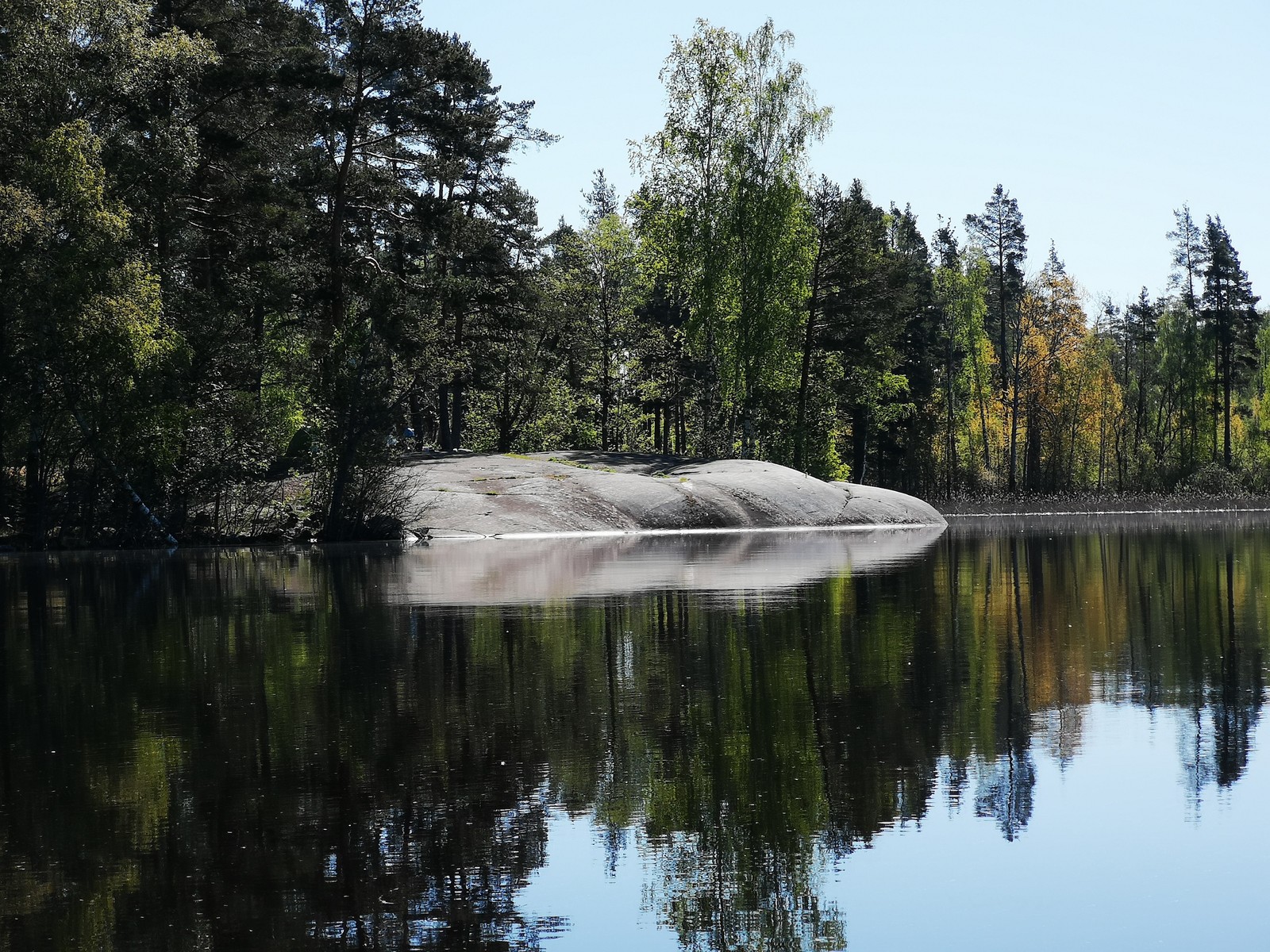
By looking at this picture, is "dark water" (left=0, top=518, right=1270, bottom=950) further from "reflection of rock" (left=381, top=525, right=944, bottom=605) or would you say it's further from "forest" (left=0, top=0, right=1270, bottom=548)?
"forest" (left=0, top=0, right=1270, bottom=548)

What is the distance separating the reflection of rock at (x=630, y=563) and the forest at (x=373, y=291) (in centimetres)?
629

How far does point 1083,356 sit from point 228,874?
255ft

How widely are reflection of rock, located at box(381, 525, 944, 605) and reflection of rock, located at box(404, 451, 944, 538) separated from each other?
1.21 metres

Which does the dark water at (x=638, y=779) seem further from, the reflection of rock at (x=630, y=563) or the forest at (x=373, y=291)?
the forest at (x=373, y=291)

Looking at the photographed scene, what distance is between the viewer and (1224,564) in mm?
25203

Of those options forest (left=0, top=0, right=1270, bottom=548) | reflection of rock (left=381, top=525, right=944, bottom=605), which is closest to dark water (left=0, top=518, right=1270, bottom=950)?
reflection of rock (left=381, top=525, right=944, bottom=605)

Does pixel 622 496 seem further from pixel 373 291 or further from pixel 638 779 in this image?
pixel 638 779

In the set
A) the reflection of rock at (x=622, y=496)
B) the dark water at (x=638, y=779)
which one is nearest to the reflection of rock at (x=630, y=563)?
the reflection of rock at (x=622, y=496)

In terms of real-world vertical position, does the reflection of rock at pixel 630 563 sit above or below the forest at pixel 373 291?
below

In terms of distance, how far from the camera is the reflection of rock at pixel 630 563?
19.5m

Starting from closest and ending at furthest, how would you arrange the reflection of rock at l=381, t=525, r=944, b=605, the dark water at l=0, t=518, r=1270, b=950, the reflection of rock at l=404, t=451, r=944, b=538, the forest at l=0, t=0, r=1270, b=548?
the dark water at l=0, t=518, r=1270, b=950
the reflection of rock at l=381, t=525, r=944, b=605
the forest at l=0, t=0, r=1270, b=548
the reflection of rock at l=404, t=451, r=944, b=538

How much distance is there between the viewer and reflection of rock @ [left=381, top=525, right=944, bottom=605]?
63.9 ft

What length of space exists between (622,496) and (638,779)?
A: 3142 centimetres

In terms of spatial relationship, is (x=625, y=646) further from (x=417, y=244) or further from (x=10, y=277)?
(x=417, y=244)
